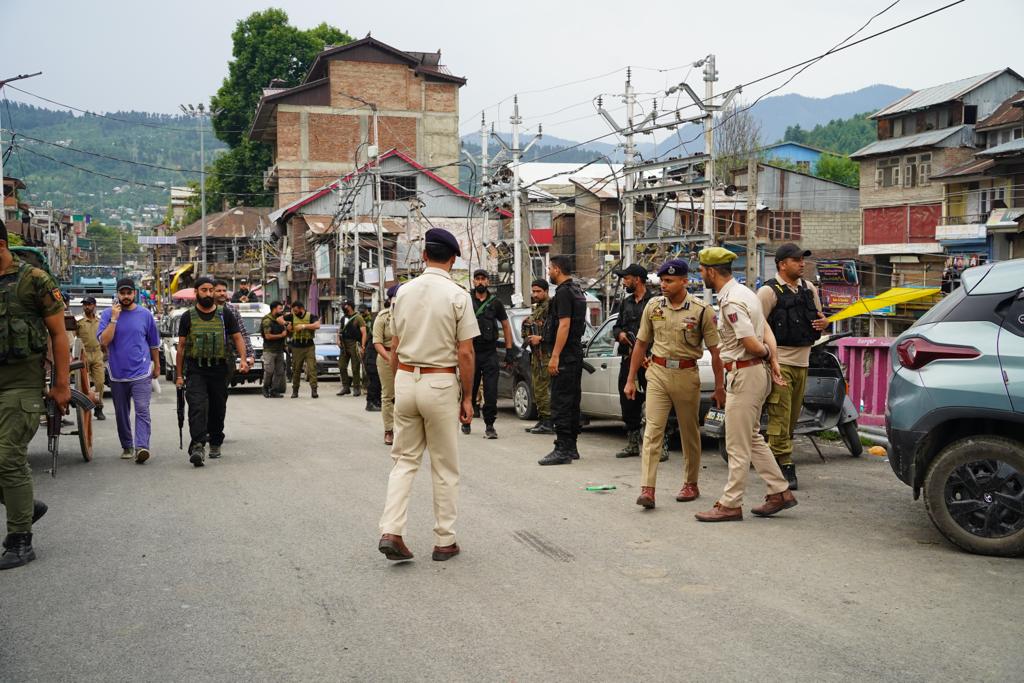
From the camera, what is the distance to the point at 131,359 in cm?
1050

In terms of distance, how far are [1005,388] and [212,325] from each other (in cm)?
773

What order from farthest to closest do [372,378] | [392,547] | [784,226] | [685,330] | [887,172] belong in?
[784,226] < [887,172] < [372,378] < [685,330] < [392,547]

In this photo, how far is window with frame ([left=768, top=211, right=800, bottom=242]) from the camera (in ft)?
186

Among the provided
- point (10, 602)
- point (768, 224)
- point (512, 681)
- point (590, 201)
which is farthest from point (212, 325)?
point (768, 224)

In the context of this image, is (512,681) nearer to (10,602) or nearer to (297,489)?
(10,602)

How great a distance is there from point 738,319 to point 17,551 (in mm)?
5155

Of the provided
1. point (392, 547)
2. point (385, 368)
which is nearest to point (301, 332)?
point (385, 368)

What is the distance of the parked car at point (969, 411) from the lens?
592cm

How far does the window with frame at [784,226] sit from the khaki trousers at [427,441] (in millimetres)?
53001

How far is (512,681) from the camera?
4000 millimetres

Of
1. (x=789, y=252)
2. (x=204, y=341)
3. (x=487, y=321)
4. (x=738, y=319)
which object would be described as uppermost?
(x=789, y=252)

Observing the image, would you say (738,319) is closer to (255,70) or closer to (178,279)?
(178,279)

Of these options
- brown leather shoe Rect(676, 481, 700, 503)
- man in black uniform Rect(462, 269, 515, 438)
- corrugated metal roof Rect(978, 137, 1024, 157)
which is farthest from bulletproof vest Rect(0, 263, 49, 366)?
corrugated metal roof Rect(978, 137, 1024, 157)

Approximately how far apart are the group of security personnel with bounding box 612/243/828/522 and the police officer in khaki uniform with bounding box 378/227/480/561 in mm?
2068
